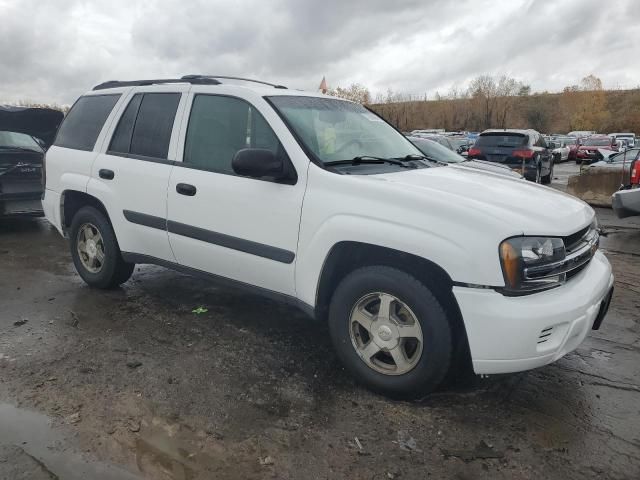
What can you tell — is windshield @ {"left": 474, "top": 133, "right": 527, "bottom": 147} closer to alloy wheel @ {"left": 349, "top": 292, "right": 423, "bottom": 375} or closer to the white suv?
the white suv

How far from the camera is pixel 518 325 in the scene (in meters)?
2.60

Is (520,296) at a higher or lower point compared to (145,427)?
higher

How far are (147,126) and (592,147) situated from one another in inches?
1200

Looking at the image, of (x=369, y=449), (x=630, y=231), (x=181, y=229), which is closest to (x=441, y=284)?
(x=369, y=449)

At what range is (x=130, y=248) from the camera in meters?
4.42

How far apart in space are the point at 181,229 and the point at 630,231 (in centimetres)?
776

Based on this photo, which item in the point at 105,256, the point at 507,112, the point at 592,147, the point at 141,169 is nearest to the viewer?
the point at 141,169

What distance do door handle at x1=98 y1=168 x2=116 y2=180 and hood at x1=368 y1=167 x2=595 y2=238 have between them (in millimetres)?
2376

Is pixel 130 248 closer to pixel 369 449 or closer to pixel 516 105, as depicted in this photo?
pixel 369 449

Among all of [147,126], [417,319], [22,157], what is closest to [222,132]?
[147,126]

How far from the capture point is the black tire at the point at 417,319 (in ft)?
9.20

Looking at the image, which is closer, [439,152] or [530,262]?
[530,262]

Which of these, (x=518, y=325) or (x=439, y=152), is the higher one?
(x=439, y=152)

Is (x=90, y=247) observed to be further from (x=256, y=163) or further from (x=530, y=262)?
(x=530, y=262)
